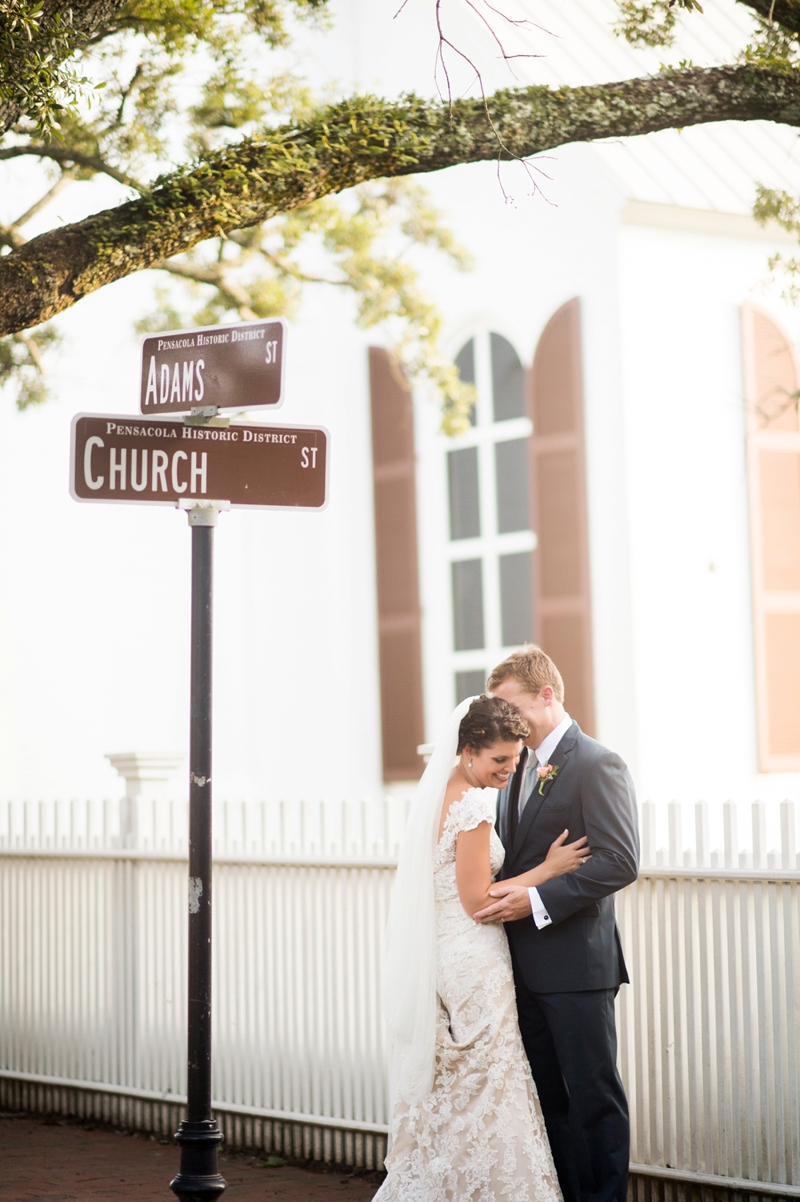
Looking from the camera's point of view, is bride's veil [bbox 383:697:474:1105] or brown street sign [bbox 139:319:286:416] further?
bride's veil [bbox 383:697:474:1105]

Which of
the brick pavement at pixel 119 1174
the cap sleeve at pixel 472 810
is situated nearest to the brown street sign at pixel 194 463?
the cap sleeve at pixel 472 810

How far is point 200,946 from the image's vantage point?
4.54 m

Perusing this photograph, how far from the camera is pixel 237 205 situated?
6.95 m

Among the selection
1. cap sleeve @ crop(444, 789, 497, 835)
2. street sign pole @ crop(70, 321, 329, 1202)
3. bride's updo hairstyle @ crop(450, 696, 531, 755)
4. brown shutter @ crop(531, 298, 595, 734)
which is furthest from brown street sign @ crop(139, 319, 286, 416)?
brown shutter @ crop(531, 298, 595, 734)

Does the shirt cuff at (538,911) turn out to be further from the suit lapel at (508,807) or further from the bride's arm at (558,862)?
the suit lapel at (508,807)

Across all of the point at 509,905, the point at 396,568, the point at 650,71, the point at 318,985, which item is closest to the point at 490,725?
the point at 509,905

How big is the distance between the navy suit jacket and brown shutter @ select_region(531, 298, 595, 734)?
7716mm

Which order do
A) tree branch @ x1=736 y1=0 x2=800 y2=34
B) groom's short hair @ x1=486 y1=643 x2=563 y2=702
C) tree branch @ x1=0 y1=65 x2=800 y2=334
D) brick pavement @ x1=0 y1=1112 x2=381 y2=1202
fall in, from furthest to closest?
tree branch @ x1=0 y1=65 x2=800 y2=334
tree branch @ x1=736 y1=0 x2=800 y2=34
brick pavement @ x1=0 y1=1112 x2=381 y2=1202
groom's short hair @ x1=486 y1=643 x2=563 y2=702

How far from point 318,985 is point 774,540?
7.58 metres

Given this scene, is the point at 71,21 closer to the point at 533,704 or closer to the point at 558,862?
the point at 533,704

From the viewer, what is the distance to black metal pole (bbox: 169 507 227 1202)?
448 centimetres

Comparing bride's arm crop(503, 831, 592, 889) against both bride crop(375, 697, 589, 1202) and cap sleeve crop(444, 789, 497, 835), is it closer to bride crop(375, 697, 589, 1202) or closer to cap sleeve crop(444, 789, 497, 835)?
bride crop(375, 697, 589, 1202)

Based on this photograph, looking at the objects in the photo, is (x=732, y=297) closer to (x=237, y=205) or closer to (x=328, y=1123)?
(x=237, y=205)

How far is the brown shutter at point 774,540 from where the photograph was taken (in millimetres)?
12898
